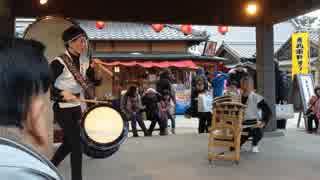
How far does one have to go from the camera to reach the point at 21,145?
1083 mm

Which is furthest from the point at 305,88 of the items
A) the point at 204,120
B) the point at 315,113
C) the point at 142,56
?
the point at 142,56

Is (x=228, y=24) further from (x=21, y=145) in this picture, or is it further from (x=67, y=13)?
(x=21, y=145)

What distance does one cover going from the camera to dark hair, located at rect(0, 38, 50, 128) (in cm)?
133

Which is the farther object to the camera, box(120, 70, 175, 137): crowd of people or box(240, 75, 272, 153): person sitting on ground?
box(120, 70, 175, 137): crowd of people

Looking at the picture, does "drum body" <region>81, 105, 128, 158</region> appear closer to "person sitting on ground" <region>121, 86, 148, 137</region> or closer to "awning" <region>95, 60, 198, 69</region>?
"person sitting on ground" <region>121, 86, 148, 137</region>

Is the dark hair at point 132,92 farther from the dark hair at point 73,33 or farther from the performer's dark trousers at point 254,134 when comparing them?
the dark hair at point 73,33

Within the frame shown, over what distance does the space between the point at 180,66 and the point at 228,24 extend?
37.4 feet

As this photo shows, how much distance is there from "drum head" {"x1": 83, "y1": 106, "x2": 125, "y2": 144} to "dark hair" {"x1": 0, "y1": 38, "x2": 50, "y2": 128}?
316 centimetres

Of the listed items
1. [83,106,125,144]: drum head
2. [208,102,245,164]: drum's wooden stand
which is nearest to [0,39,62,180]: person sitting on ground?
[83,106,125,144]: drum head

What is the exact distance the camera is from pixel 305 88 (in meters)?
13.8

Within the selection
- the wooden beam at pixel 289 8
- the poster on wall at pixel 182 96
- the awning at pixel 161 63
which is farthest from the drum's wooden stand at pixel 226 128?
the poster on wall at pixel 182 96

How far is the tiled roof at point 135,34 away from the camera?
900 inches

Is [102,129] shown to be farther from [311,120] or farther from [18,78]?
[311,120]

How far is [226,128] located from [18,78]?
21.8ft
